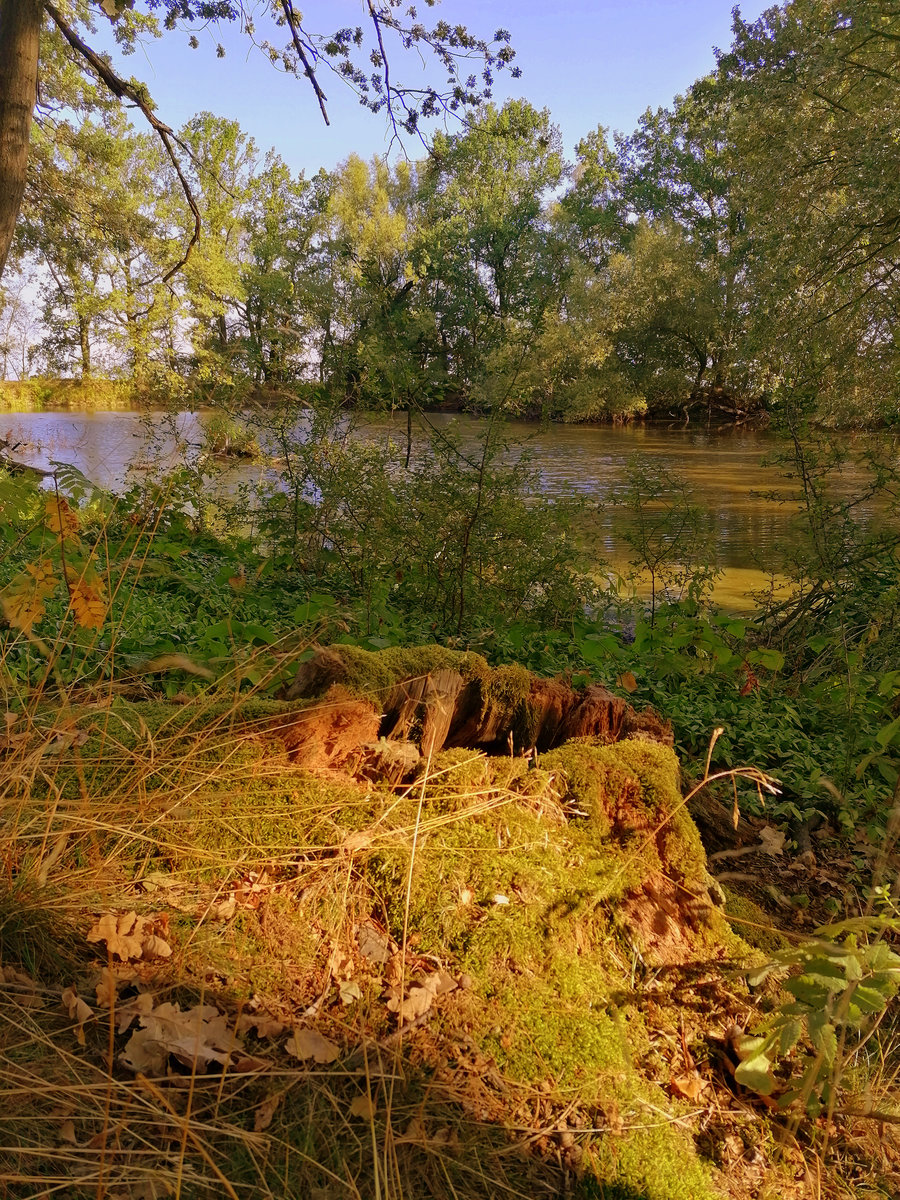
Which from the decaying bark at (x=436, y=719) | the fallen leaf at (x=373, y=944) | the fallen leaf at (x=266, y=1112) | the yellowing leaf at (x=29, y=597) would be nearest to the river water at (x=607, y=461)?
the yellowing leaf at (x=29, y=597)

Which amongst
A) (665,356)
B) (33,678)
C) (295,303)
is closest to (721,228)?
(665,356)

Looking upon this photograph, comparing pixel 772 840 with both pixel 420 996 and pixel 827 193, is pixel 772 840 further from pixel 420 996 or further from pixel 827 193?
pixel 827 193

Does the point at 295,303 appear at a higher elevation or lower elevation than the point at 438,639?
higher

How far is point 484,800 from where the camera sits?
215 centimetres

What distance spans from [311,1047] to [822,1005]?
1.11 m

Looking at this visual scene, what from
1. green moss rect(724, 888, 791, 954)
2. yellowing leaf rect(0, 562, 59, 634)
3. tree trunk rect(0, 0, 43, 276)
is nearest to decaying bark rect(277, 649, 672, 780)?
green moss rect(724, 888, 791, 954)

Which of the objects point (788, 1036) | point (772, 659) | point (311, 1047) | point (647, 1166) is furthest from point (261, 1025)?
point (772, 659)

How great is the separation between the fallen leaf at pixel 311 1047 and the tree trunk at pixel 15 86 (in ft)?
21.0

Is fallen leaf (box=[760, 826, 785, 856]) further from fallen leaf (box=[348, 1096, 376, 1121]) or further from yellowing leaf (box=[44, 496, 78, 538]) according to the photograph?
yellowing leaf (box=[44, 496, 78, 538])

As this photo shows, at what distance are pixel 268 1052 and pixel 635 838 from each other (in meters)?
1.14

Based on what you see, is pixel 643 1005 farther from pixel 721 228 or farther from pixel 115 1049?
pixel 721 228

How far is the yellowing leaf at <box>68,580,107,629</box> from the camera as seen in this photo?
230 centimetres

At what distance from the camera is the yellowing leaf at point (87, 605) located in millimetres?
2305

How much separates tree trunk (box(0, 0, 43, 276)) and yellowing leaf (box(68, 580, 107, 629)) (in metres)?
4.84
